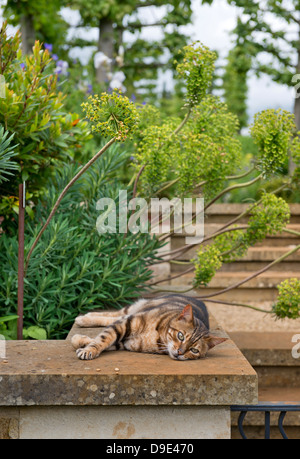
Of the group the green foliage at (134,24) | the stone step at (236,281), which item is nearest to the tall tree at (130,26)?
the green foliage at (134,24)

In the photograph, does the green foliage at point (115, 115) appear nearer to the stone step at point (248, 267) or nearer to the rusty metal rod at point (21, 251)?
the rusty metal rod at point (21, 251)

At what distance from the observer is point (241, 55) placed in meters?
11.7

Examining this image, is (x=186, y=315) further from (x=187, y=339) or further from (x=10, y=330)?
(x=10, y=330)

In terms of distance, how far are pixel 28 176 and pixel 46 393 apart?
1.85 m

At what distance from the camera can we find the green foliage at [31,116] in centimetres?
353

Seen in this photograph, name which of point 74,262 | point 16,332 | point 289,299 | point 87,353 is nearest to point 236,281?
point 289,299

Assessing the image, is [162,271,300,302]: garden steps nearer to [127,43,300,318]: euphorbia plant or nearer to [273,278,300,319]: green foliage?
[127,43,300,318]: euphorbia plant

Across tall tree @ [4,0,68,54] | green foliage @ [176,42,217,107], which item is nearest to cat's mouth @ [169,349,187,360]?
green foliage @ [176,42,217,107]

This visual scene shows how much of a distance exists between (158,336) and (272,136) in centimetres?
169

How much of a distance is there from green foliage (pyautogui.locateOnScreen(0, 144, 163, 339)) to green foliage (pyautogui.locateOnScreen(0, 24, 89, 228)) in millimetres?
195

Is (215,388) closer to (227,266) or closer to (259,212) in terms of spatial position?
(259,212)

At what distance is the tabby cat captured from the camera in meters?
2.70

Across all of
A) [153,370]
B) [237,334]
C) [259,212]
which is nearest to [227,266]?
[237,334]

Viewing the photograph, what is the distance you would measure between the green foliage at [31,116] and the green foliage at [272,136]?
54.8 inches
